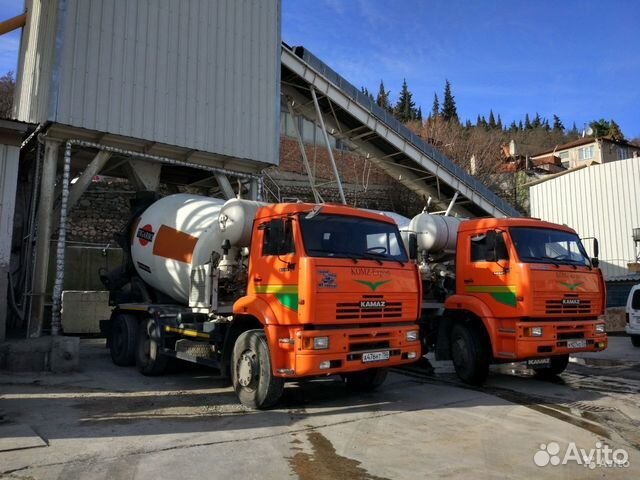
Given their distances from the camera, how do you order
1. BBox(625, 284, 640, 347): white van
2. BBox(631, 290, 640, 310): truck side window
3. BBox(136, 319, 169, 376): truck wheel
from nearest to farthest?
BBox(136, 319, 169, 376): truck wheel < BBox(625, 284, 640, 347): white van < BBox(631, 290, 640, 310): truck side window

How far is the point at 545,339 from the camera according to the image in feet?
26.5

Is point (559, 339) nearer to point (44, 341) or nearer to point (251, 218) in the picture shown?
point (251, 218)

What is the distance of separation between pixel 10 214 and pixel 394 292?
305 inches

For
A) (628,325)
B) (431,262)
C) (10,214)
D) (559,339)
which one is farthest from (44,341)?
(628,325)

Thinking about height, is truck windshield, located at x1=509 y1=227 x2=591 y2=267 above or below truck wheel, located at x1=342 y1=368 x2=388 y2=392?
above

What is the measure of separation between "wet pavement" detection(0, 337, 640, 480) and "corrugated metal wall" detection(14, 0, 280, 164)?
6022mm

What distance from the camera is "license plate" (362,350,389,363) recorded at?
21.9ft

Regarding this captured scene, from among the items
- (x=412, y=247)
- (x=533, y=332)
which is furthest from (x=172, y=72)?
(x=533, y=332)

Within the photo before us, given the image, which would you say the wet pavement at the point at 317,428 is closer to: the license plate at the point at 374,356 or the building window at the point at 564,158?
the license plate at the point at 374,356

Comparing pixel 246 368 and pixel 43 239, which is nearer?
pixel 246 368

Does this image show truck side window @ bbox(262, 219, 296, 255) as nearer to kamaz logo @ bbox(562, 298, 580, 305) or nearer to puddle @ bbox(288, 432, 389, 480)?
puddle @ bbox(288, 432, 389, 480)

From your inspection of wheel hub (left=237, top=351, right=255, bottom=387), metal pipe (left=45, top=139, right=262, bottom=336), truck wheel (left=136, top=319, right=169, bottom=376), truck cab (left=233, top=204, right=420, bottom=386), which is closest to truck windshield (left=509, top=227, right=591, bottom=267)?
truck cab (left=233, top=204, right=420, bottom=386)

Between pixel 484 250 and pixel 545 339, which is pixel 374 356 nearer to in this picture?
pixel 545 339

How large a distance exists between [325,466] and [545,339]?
4.82 metres
